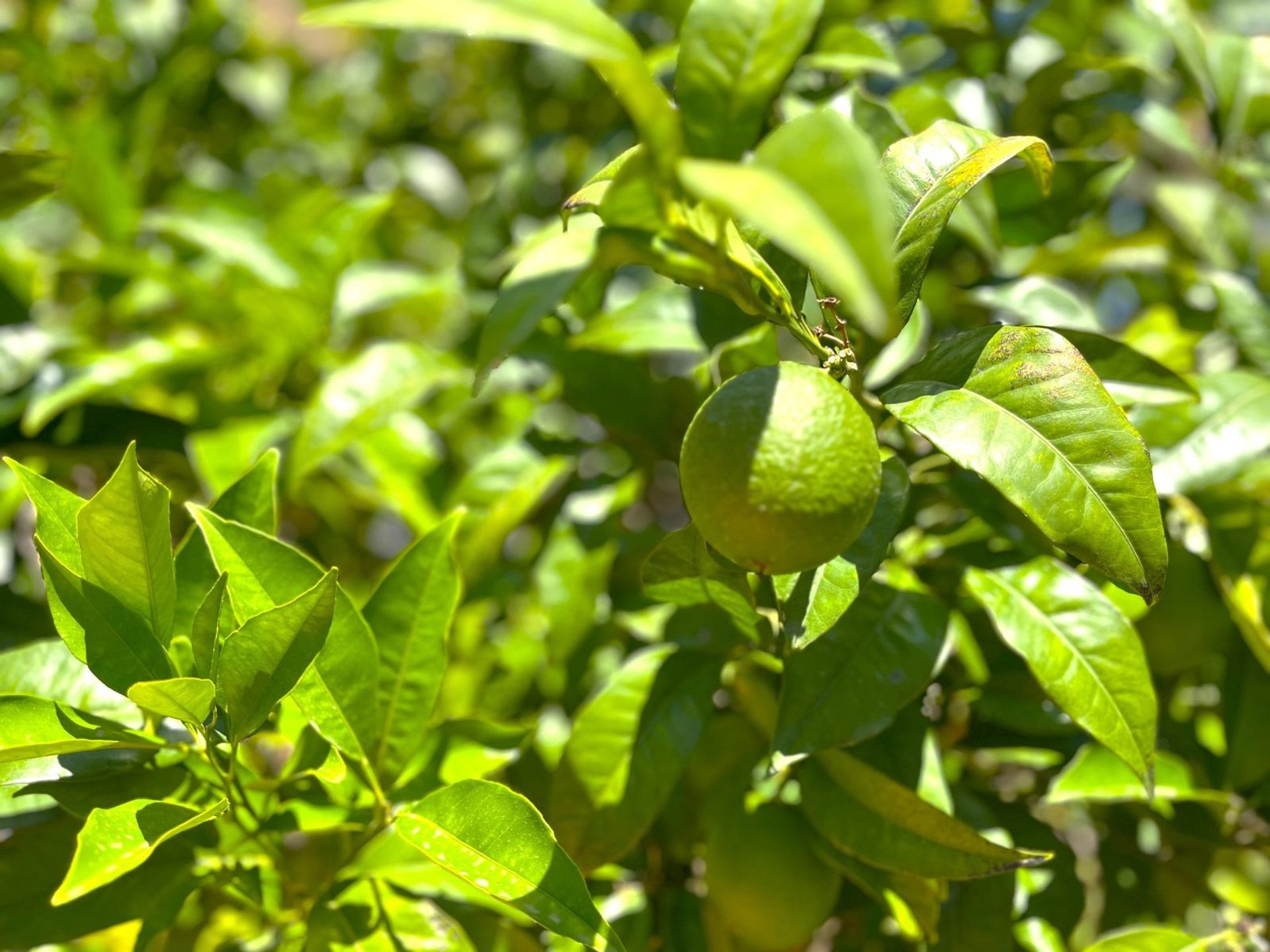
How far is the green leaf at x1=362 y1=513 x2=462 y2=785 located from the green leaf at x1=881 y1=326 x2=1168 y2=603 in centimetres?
43

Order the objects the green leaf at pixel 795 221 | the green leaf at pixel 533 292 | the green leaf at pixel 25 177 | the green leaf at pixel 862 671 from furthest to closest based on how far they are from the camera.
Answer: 1. the green leaf at pixel 25 177
2. the green leaf at pixel 862 671
3. the green leaf at pixel 533 292
4. the green leaf at pixel 795 221

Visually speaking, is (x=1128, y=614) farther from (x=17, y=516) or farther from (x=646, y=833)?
(x=17, y=516)

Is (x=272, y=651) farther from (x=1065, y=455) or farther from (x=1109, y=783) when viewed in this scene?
(x=1109, y=783)

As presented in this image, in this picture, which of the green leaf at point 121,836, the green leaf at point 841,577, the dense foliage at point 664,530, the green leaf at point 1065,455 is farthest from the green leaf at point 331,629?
the green leaf at point 1065,455

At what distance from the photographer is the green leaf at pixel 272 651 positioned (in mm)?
723

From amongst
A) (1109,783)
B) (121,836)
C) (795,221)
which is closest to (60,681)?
(121,836)

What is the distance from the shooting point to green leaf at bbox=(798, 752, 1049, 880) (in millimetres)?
828

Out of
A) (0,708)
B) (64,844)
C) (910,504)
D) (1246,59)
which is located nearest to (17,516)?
(64,844)

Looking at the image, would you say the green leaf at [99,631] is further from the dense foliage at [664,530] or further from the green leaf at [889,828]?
the green leaf at [889,828]

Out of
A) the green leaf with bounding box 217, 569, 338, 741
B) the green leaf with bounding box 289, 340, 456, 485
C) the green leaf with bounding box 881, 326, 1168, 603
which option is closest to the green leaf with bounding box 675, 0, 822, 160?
the green leaf with bounding box 881, 326, 1168, 603

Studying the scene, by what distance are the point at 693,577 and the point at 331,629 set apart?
0.29 metres

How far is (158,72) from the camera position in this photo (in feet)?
6.45

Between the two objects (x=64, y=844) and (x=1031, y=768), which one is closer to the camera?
(x=64, y=844)

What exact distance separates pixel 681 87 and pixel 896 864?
2.06 ft
